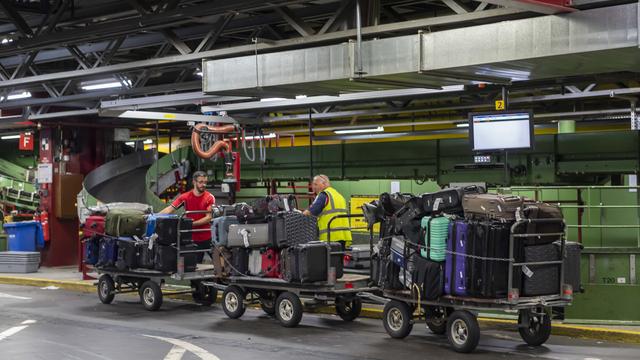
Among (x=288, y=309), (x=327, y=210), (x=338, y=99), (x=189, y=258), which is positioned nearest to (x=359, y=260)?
(x=327, y=210)

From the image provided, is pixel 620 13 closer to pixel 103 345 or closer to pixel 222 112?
pixel 103 345

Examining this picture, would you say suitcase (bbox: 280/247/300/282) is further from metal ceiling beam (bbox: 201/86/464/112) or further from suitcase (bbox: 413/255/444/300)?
metal ceiling beam (bbox: 201/86/464/112)

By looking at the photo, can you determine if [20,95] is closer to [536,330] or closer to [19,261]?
[19,261]

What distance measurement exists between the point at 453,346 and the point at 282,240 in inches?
136

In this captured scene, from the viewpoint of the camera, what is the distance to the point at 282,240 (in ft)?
41.6

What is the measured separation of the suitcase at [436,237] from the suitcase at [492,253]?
441 mm

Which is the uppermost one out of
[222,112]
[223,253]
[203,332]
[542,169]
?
[222,112]

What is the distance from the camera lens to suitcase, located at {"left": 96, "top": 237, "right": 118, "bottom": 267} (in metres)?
15.5

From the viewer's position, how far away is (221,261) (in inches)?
547

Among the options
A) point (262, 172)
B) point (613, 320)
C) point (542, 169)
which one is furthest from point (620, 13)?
point (262, 172)

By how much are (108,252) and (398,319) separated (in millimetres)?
6665

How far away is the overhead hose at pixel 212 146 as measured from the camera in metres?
17.1

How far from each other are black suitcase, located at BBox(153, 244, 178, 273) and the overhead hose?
3.02 meters

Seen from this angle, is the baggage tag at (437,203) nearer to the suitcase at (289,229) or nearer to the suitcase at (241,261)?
the suitcase at (289,229)
